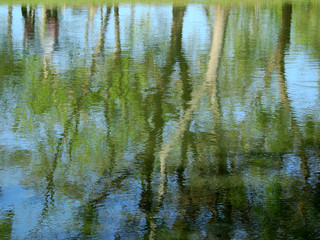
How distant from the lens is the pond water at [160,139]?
6496 millimetres

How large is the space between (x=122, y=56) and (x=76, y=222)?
1157 cm

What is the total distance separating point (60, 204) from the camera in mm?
6930

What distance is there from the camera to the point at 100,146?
364 inches

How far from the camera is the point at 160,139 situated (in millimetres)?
9602

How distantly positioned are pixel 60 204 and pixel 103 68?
9.25 m

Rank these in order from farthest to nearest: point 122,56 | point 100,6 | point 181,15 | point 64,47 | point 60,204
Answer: point 100,6 < point 181,15 < point 64,47 < point 122,56 < point 60,204

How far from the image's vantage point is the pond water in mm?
6496

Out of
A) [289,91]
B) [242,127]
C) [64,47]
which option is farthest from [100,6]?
[242,127]

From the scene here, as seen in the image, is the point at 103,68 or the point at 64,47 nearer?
the point at 103,68

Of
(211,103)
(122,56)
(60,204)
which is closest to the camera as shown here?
(60,204)

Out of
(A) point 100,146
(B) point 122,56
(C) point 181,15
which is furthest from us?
(C) point 181,15

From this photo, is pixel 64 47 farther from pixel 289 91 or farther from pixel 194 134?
pixel 194 134

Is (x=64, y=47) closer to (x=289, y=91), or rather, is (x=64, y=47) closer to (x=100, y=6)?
(x=289, y=91)

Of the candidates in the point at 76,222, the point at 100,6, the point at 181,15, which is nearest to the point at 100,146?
the point at 76,222
